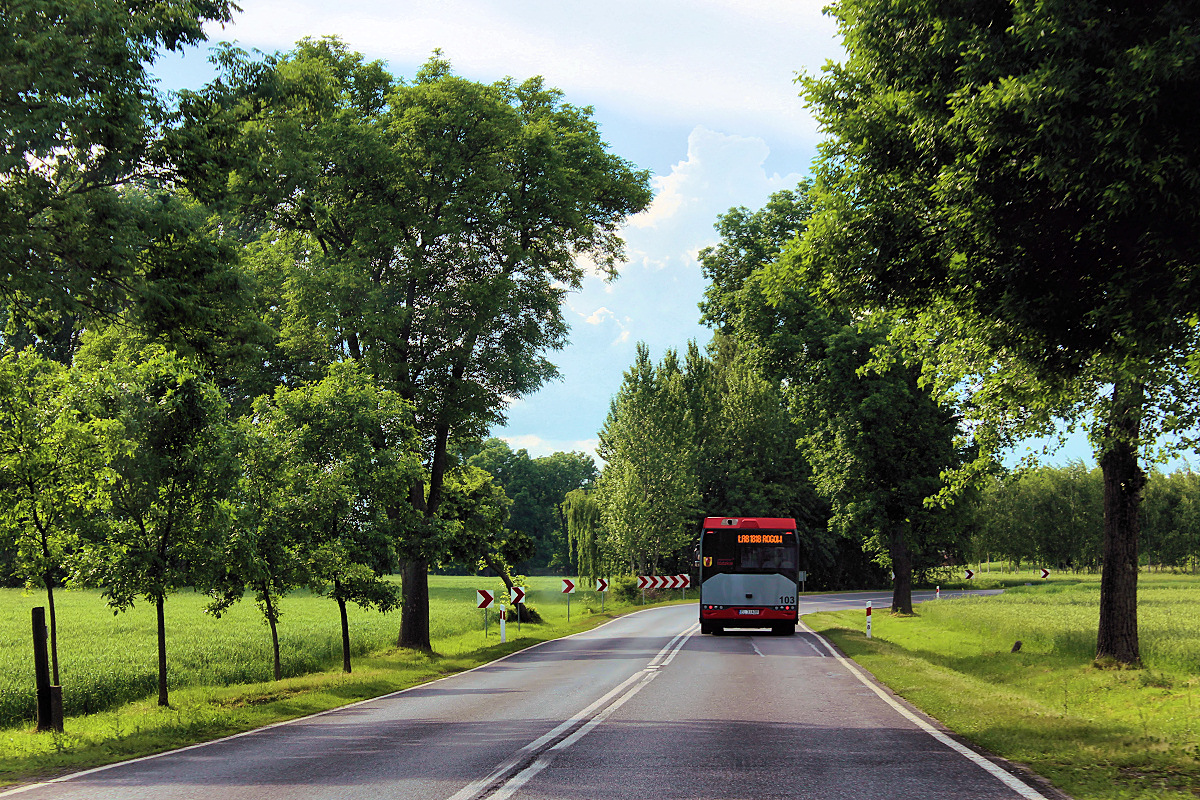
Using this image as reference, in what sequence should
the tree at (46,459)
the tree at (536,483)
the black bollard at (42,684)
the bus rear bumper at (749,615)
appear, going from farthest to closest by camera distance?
the tree at (536,483), the bus rear bumper at (749,615), the tree at (46,459), the black bollard at (42,684)

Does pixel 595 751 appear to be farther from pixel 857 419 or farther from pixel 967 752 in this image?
pixel 857 419

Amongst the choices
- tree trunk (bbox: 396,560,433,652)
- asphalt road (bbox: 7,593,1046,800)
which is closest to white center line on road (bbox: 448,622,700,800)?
asphalt road (bbox: 7,593,1046,800)

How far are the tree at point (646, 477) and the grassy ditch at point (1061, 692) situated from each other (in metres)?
24.4

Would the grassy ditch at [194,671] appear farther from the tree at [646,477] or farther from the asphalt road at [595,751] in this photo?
the tree at [646,477]

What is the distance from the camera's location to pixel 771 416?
6781 cm

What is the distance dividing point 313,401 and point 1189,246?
57.1 feet

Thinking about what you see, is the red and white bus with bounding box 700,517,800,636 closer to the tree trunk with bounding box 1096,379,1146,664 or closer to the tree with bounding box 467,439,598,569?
the tree trunk with bounding box 1096,379,1146,664

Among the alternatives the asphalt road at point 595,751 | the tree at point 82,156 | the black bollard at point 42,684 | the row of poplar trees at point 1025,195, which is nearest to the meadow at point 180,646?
the black bollard at point 42,684

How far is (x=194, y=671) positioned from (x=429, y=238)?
41.7 feet

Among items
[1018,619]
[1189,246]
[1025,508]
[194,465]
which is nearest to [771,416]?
[1025,508]

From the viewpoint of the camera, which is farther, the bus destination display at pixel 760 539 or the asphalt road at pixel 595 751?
the bus destination display at pixel 760 539

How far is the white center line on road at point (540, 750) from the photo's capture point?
7152 mm

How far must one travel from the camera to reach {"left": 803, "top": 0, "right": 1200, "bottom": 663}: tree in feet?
25.8

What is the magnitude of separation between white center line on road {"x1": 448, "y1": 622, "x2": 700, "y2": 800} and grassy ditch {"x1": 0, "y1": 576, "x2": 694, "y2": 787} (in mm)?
4729
